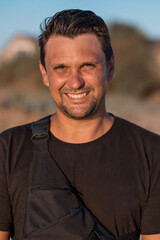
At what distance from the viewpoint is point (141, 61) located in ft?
66.1

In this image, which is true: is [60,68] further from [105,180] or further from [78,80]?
[105,180]

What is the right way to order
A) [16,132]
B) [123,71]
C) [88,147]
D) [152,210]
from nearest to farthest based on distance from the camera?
[152,210] → [88,147] → [16,132] → [123,71]

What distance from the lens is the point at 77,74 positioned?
7.24ft

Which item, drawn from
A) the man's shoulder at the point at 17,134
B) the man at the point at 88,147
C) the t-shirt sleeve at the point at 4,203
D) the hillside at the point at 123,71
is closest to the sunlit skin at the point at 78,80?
the man at the point at 88,147

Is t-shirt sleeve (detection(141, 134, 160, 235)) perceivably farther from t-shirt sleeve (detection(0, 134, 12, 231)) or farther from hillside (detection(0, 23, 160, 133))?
hillside (detection(0, 23, 160, 133))

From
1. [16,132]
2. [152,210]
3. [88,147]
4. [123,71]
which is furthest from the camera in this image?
[123,71]

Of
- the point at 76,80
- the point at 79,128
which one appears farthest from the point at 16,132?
the point at 76,80

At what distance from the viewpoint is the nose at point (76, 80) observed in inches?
86.3

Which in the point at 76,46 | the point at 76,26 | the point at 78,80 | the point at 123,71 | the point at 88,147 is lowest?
the point at 123,71

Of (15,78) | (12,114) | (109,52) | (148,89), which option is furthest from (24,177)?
(15,78)

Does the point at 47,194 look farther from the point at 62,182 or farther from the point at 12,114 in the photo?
the point at 12,114

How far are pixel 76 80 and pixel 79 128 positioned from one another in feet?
1.06

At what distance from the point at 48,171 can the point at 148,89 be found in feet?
Result: 60.2

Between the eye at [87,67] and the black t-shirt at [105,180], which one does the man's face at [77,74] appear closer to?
the eye at [87,67]
